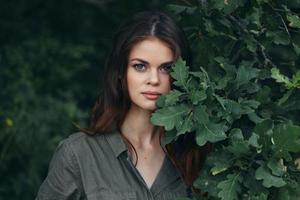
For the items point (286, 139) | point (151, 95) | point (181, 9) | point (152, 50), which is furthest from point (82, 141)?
point (286, 139)

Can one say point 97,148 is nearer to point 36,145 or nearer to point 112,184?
point 112,184

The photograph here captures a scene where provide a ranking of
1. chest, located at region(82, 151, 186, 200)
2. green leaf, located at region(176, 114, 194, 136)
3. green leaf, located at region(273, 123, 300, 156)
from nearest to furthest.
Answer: green leaf, located at region(273, 123, 300, 156) < green leaf, located at region(176, 114, 194, 136) < chest, located at region(82, 151, 186, 200)

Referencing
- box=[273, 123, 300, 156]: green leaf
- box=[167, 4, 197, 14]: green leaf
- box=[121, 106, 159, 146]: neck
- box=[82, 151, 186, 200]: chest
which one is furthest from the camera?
box=[167, 4, 197, 14]: green leaf

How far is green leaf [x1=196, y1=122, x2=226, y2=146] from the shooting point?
282 cm

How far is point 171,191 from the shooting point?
319 centimetres

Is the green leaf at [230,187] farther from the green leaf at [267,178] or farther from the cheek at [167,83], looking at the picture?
the cheek at [167,83]

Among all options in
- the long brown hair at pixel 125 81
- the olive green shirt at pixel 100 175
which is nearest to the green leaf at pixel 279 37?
the long brown hair at pixel 125 81

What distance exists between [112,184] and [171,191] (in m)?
0.24

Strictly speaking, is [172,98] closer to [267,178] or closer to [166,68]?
[166,68]

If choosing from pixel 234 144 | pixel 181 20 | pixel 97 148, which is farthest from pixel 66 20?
pixel 234 144

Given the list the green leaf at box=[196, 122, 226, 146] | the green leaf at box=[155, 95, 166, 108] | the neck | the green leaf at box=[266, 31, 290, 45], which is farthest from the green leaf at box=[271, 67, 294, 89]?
the neck

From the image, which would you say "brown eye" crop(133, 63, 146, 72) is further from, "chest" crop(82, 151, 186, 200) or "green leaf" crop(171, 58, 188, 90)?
"chest" crop(82, 151, 186, 200)

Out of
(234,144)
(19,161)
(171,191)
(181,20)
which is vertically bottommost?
(19,161)

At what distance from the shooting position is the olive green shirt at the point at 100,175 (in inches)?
122
